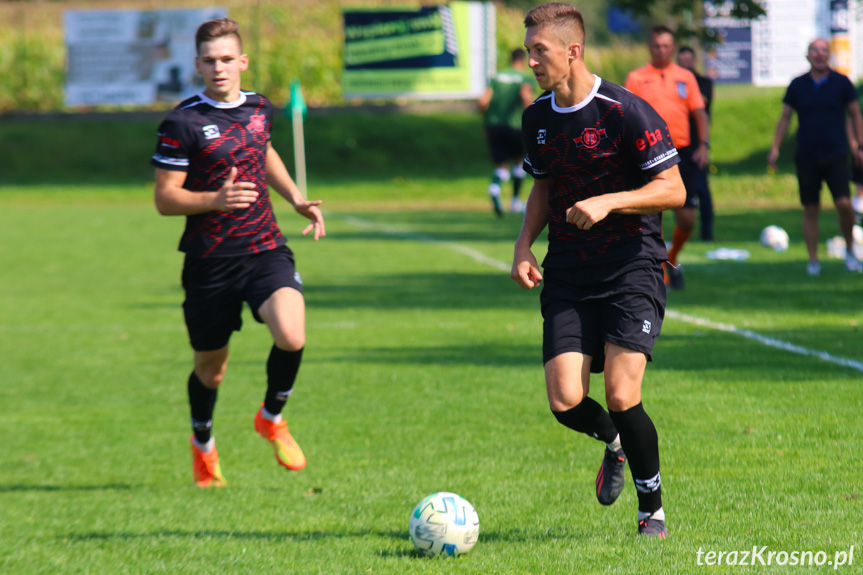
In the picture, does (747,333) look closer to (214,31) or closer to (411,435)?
(411,435)

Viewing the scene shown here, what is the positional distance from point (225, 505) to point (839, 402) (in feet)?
12.2

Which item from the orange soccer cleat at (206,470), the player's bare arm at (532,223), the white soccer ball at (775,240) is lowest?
the white soccer ball at (775,240)

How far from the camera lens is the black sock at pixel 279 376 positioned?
6.23 m

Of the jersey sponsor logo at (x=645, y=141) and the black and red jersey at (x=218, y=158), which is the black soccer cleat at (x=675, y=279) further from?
the jersey sponsor logo at (x=645, y=141)

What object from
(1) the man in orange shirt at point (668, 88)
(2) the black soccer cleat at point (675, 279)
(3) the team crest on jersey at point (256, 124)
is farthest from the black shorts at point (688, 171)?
(3) the team crest on jersey at point (256, 124)

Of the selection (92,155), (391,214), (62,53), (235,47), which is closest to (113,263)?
(391,214)

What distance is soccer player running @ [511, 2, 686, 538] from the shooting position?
4688mm

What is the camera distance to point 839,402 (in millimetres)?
7062

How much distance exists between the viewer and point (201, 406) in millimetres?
6590

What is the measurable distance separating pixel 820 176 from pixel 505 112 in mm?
9384

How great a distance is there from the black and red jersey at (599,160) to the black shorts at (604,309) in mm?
64

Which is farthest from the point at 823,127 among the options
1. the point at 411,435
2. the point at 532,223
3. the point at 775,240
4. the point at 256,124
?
the point at 532,223

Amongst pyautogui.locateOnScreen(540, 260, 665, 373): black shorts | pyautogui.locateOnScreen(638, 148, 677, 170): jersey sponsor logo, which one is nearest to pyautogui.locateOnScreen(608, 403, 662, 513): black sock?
pyautogui.locateOnScreen(540, 260, 665, 373): black shorts

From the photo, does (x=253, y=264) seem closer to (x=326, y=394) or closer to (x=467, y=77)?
(x=326, y=394)
